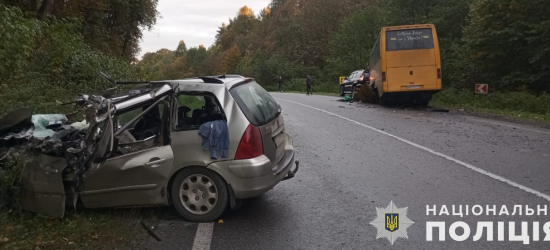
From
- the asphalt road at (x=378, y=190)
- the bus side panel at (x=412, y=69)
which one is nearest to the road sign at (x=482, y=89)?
the bus side panel at (x=412, y=69)

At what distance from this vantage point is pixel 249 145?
16.6 ft

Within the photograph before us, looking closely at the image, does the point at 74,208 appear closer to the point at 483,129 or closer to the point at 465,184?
the point at 465,184

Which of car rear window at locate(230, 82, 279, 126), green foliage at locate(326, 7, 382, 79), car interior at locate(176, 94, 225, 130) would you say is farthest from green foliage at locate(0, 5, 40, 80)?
green foliage at locate(326, 7, 382, 79)

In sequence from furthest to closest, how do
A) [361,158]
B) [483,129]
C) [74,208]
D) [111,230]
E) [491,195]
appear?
[483,129] → [361,158] → [491,195] → [74,208] → [111,230]

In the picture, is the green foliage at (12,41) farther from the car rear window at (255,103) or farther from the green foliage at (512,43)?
the green foliage at (512,43)

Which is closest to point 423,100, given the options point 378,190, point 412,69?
point 412,69

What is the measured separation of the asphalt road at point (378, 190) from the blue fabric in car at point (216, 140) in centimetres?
78

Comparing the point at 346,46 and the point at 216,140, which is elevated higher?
the point at 346,46

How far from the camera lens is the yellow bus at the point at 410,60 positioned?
18.2 metres

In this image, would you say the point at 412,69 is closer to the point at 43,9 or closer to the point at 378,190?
the point at 378,190

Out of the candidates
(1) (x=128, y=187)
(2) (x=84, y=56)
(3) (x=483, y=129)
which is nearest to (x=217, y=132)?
(1) (x=128, y=187)

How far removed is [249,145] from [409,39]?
14.6 meters

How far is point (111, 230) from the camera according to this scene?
4.85 metres

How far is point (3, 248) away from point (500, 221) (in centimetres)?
488
